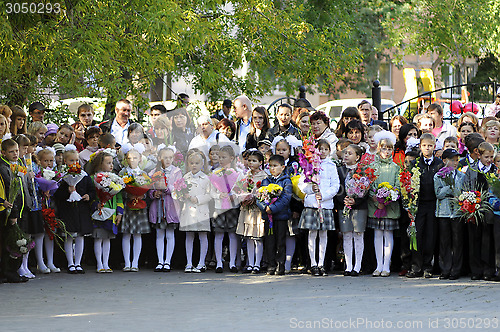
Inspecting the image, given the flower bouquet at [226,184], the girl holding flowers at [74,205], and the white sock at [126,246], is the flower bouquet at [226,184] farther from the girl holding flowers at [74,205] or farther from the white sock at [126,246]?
the girl holding flowers at [74,205]

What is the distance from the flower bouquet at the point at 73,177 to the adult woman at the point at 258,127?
8.41 ft

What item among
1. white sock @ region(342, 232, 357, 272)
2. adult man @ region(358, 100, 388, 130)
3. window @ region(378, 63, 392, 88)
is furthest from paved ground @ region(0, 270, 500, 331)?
window @ region(378, 63, 392, 88)

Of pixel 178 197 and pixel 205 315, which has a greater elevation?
pixel 178 197

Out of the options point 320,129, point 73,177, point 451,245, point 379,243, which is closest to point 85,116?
point 73,177

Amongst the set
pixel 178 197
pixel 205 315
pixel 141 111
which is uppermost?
pixel 141 111

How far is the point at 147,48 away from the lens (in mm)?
14398

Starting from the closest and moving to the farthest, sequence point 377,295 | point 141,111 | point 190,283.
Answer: point 377,295
point 190,283
point 141,111

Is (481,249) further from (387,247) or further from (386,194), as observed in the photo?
(386,194)

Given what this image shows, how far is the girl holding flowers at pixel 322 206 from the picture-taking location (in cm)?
1223

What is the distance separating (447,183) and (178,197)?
3.64 m

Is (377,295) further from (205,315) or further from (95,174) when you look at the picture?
(95,174)

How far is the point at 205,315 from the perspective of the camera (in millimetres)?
8914

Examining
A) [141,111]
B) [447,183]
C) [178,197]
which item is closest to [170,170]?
[178,197]

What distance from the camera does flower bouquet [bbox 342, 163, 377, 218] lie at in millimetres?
12023
